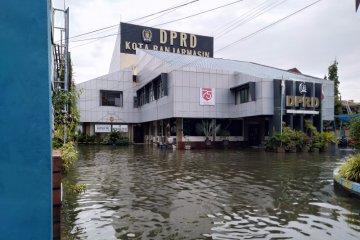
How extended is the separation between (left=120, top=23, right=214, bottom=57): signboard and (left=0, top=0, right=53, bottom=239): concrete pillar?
147 feet

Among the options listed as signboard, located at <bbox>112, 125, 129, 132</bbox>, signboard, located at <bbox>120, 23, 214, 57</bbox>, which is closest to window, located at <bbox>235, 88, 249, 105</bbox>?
signboard, located at <bbox>112, 125, 129, 132</bbox>

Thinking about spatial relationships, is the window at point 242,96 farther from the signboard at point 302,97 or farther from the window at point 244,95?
the signboard at point 302,97

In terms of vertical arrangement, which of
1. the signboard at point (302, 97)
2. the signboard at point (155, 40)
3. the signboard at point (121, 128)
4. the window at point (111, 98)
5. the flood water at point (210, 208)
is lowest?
the flood water at point (210, 208)

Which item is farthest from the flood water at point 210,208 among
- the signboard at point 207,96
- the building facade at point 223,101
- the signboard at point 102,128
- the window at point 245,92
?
the signboard at point 102,128

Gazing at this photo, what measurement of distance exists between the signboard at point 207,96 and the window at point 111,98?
54.5ft

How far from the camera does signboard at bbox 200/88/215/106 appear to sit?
27938 mm

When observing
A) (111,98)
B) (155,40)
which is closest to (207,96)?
(111,98)

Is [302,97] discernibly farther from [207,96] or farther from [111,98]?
[111,98]

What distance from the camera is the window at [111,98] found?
3983 centimetres

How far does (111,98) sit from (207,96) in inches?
692

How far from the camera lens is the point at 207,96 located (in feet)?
92.2

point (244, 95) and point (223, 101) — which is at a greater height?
point (244, 95)

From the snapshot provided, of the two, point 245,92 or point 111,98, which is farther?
point 111,98

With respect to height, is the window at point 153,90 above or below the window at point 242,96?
above
